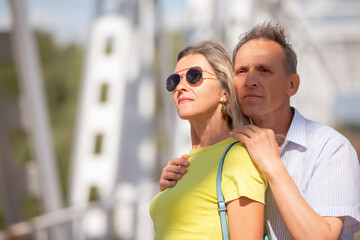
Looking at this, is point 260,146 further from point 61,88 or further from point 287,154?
point 61,88

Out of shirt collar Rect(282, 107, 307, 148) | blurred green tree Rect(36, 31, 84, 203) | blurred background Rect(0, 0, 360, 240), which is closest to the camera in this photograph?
shirt collar Rect(282, 107, 307, 148)

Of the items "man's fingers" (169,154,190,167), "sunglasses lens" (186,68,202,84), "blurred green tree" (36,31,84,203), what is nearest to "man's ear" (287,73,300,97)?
"sunglasses lens" (186,68,202,84)

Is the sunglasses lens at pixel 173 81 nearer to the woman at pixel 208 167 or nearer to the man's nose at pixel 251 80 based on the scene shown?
the woman at pixel 208 167

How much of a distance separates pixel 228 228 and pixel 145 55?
5193mm

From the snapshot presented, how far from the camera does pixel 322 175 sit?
185 centimetres

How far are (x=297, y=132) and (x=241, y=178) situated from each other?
0.34m

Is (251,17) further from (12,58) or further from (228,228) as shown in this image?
(228,228)

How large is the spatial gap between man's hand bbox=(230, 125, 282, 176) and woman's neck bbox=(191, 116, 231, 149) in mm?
112

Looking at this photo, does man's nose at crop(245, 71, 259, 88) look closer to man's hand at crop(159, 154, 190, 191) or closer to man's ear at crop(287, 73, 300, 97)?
man's ear at crop(287, 73, 300, 97)

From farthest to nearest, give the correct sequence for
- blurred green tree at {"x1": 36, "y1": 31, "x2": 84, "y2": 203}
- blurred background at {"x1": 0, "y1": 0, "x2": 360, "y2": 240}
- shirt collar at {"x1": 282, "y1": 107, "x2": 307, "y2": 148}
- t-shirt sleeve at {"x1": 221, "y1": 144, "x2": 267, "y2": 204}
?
1. blurred green tree at {"x1": 36, "y1": 31, "x2": 84, "y2": 203}
2. blurred background at {"x1": 0, "y1": 0, "x2": 360, "y2": 240}
3. shirt collar at {"x1": 282, "y1": 107, "x2": 307, "y2": 148}
4. t-shirt sleeve at {"x1": 221, "y1": 144, "x2": 267, "y2": 204}

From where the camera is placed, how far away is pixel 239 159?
1828 millimetres

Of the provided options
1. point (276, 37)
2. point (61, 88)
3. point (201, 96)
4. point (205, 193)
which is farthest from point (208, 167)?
point (61, 88)

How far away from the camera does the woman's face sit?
6.52 feet

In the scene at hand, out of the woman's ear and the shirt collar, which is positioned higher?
the woman's ear
